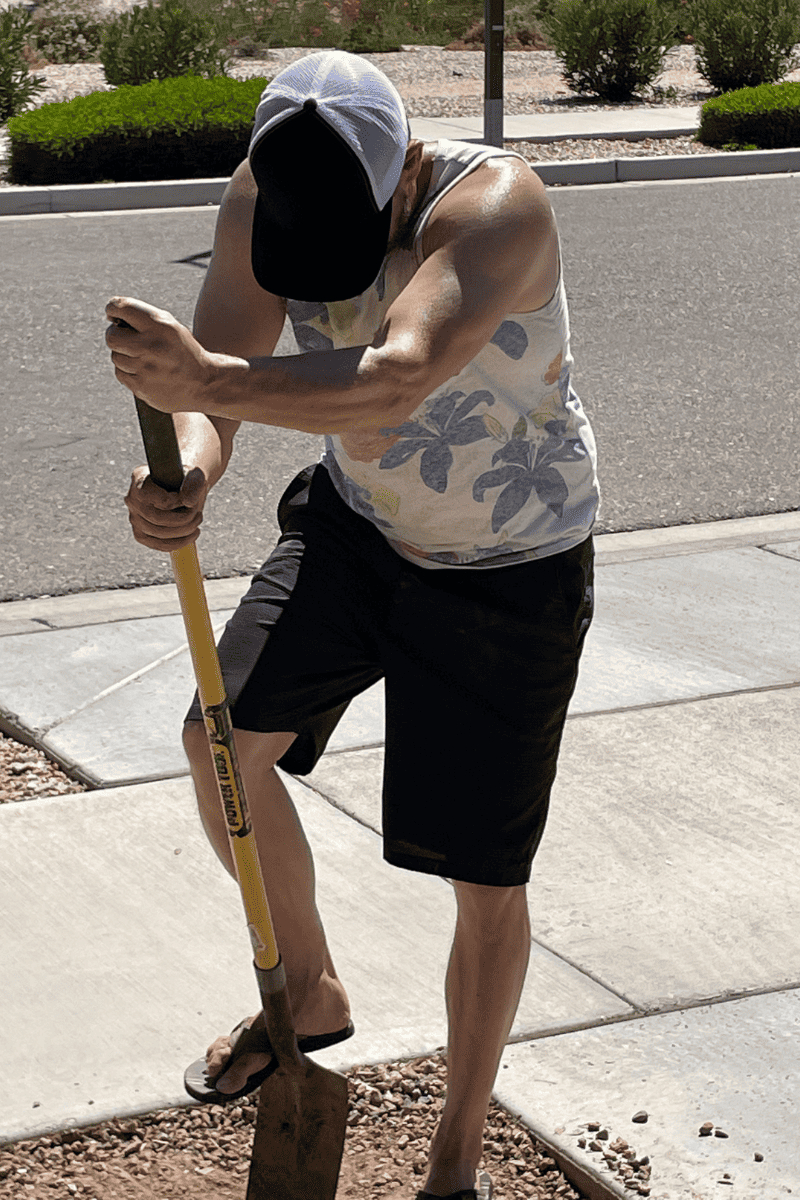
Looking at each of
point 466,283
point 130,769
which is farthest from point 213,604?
point 466,283

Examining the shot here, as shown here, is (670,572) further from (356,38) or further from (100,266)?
(356,38)

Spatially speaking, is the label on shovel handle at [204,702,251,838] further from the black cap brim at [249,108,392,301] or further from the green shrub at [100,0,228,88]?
the green shrub at [100,0,228,88]

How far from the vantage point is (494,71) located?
13.3m

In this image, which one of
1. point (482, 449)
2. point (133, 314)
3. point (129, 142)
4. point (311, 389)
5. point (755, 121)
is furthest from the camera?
point (755, 121)

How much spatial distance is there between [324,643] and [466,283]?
0.69 metres

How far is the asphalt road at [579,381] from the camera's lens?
5.77 meters

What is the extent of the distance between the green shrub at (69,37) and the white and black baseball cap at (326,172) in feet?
67.0

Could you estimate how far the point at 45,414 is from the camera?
6.98m

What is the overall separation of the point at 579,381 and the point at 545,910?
4520 mm

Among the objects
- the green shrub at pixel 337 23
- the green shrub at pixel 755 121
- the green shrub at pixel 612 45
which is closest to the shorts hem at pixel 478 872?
the green shrub at pixel 755 121

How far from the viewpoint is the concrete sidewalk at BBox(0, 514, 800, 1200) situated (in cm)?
274

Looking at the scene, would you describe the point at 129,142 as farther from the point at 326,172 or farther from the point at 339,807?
the point at 326,172

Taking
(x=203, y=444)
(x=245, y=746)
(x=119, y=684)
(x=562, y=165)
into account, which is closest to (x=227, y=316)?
(x=203, y=444)

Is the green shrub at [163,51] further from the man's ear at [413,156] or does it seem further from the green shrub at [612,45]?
the man's ear at [413,156]
